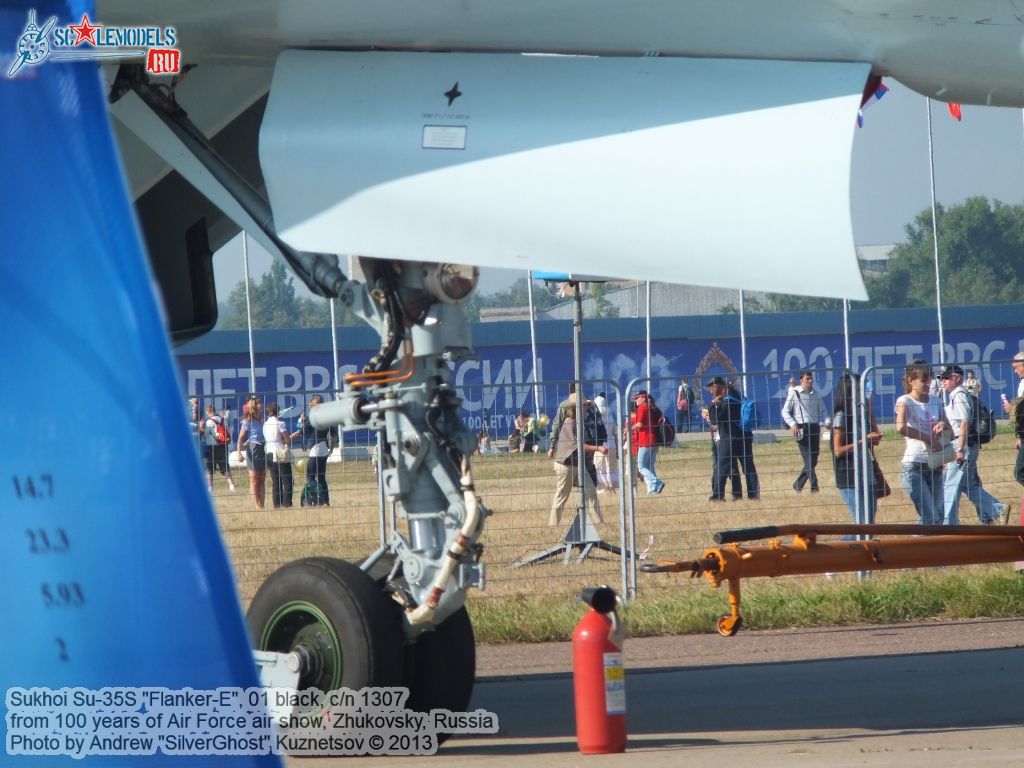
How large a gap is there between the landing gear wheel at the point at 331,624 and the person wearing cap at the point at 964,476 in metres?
6.96

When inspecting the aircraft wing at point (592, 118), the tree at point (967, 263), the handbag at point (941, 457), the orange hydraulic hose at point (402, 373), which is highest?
the tree at point (967, 263)

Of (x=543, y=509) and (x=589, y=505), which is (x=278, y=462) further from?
(x=589, y=505)

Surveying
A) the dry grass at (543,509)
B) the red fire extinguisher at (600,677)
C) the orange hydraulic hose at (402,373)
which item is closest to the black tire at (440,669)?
the red fire extinguisher at (600,677)

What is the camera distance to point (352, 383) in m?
5.90

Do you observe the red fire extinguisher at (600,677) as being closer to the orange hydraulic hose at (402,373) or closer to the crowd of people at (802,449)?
the orange hydraulic hose at (402,373)

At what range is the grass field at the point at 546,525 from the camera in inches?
423

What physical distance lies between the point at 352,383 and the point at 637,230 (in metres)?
1.67

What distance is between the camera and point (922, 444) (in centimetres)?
1137

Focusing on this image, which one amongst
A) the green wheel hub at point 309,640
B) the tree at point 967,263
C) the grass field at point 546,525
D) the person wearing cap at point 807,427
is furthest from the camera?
the tree at point 967,263

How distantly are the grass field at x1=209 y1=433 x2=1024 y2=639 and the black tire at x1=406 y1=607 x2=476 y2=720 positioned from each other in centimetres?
393

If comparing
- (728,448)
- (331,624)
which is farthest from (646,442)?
(331,624)

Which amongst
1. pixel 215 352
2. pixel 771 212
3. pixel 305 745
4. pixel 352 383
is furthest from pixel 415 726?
pixel 215 352

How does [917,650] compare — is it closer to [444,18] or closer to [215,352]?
[444,18]

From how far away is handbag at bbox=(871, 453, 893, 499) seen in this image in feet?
36.1
